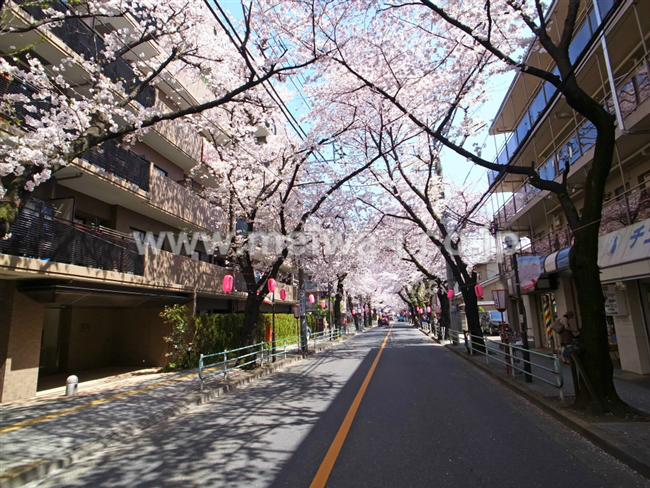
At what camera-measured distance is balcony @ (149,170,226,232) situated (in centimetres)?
1452

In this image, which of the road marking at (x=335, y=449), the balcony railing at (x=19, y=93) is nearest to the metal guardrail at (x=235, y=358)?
the road marking at (x=335, y=449)

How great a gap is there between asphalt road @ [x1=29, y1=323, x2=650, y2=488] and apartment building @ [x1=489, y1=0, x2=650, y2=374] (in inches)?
178

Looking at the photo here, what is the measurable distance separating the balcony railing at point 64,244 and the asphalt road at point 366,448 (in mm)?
4978

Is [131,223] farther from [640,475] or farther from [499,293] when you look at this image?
[640,475]

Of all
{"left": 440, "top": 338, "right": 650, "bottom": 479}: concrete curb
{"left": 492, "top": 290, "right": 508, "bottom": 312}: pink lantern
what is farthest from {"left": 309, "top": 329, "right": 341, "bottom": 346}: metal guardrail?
{"left": 440, "top": 338, "right": 650, "bottom": 479}: concrete curb

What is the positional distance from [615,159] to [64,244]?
48.9 ft

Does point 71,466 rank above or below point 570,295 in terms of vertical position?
below

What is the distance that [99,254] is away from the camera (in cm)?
1098

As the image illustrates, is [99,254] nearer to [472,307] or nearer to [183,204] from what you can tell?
[183,204]

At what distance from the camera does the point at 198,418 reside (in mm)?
7660

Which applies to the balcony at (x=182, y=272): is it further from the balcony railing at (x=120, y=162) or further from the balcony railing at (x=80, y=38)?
the balcony railing at (x=80, y=38)

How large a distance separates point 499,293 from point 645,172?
4943 mm

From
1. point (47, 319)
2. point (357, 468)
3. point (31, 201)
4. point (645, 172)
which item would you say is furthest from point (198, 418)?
point (645, 172)

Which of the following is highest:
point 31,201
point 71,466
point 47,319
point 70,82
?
point 70,82
